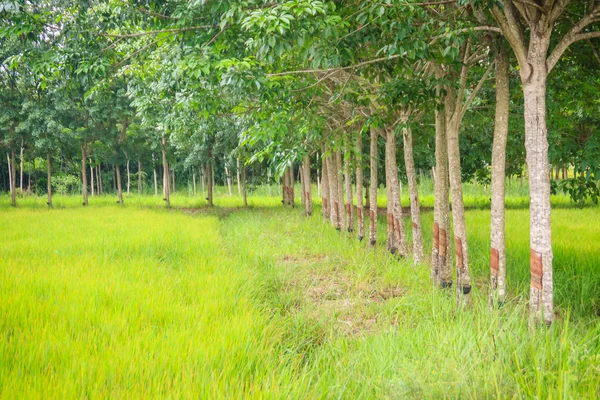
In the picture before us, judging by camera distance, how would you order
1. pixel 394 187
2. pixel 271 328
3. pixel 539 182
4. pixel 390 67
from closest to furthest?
pixel 539 182 < pixel 271 328 < pixel 390 67 < pixel 394 187

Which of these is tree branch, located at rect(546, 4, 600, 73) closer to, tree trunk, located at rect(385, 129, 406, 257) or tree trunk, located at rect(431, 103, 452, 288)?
tree trunk, located at rect(431, 103, 452, 288)

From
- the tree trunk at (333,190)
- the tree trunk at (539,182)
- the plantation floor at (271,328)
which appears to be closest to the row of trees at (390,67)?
the tree trunk at (539,182)

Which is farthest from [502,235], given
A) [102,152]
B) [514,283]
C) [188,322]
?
[102,152]

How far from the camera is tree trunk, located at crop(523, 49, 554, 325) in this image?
4.44 metres

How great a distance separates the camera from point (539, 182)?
4.46 meters

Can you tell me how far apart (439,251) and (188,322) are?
3.85 meters

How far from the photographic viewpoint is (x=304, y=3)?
A: 4.02 m

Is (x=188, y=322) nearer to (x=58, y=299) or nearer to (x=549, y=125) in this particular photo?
(x=58, y=299)

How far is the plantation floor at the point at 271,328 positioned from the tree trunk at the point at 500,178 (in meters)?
0.50

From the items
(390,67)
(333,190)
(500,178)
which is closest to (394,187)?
(500,178)

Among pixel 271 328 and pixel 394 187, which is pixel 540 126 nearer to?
pixel 271 328

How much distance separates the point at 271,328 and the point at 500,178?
3.25 meters

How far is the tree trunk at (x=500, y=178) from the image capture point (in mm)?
5355

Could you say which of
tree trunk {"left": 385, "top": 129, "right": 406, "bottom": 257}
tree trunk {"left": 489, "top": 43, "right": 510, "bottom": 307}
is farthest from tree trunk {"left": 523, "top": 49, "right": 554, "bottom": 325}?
tree trunk {"left": 385, "top": 129, "right": 406, "bottom": 257}
